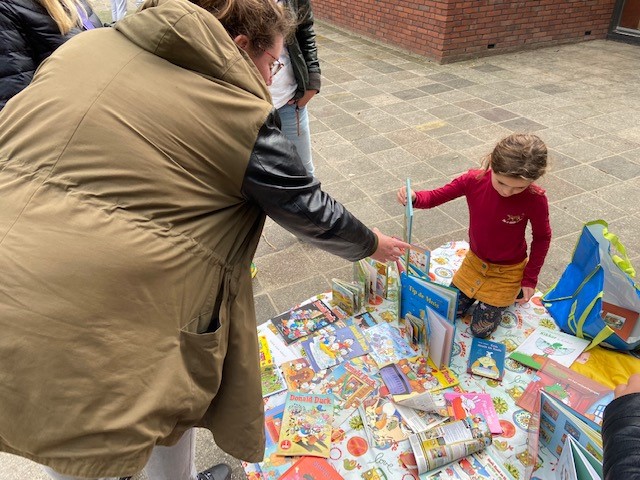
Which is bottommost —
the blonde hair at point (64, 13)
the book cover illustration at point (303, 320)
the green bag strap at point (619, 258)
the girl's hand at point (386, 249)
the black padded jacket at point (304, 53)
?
the book cover illustration at point (303, 320)

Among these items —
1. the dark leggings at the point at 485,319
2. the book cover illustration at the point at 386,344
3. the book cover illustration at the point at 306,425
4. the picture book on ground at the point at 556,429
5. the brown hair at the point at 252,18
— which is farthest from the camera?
the dark leggings at the point at 485,319

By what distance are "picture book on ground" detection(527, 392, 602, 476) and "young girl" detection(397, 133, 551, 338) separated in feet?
2.13

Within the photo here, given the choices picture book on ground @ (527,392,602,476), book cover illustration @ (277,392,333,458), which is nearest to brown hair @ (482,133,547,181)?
picture book on ground @ (527,392,602,476)

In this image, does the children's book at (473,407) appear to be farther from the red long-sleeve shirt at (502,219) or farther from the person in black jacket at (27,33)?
the person in black jacket at (27,33)

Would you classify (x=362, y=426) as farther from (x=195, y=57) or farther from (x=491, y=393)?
(x=195, y=57)

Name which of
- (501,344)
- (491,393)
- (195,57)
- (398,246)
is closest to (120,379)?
(195,57)

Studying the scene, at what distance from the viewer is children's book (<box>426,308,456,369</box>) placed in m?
1.92

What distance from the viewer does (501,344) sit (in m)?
2.12

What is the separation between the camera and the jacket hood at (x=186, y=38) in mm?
1007

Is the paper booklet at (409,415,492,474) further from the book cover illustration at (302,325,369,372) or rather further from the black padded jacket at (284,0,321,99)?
the black padded jacket at (284,0,321,99)

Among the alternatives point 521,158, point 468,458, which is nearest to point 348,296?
point 468,458

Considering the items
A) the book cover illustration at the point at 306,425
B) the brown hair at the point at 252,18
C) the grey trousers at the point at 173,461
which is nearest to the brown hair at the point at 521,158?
the brown hair at the point at 252,18

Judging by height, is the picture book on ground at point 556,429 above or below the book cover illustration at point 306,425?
above

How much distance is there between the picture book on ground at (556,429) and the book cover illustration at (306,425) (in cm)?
74
